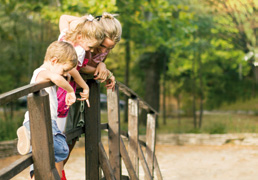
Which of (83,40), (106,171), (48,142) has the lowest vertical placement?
(106,171)

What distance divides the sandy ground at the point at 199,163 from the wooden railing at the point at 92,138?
1504mm

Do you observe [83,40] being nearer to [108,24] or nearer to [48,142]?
[108,24]

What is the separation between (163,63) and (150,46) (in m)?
1.99

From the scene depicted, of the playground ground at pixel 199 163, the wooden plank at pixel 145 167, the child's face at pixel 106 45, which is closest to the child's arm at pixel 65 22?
the child's face at pixel 106 45

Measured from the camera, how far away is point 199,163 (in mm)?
7859

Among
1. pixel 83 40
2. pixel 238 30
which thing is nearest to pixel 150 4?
pixel 238 30

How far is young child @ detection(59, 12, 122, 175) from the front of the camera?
3.01m

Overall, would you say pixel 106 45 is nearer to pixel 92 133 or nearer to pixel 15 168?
pixel 92 133

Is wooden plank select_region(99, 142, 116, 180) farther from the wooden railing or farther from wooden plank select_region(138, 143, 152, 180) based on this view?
wooden plank select_region(138, 143, 152, 180)

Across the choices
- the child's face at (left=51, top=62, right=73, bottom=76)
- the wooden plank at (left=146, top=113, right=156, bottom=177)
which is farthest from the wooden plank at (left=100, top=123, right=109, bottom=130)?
the wooden plank at (left=146, top=113, right=156, bottom=177)

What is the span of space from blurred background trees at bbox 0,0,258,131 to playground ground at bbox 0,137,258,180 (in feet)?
8.49

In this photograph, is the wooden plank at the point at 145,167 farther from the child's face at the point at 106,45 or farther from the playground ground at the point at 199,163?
the child's face at the point at 106,45

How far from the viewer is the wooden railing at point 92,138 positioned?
2.27m

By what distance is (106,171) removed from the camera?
3.44 m
